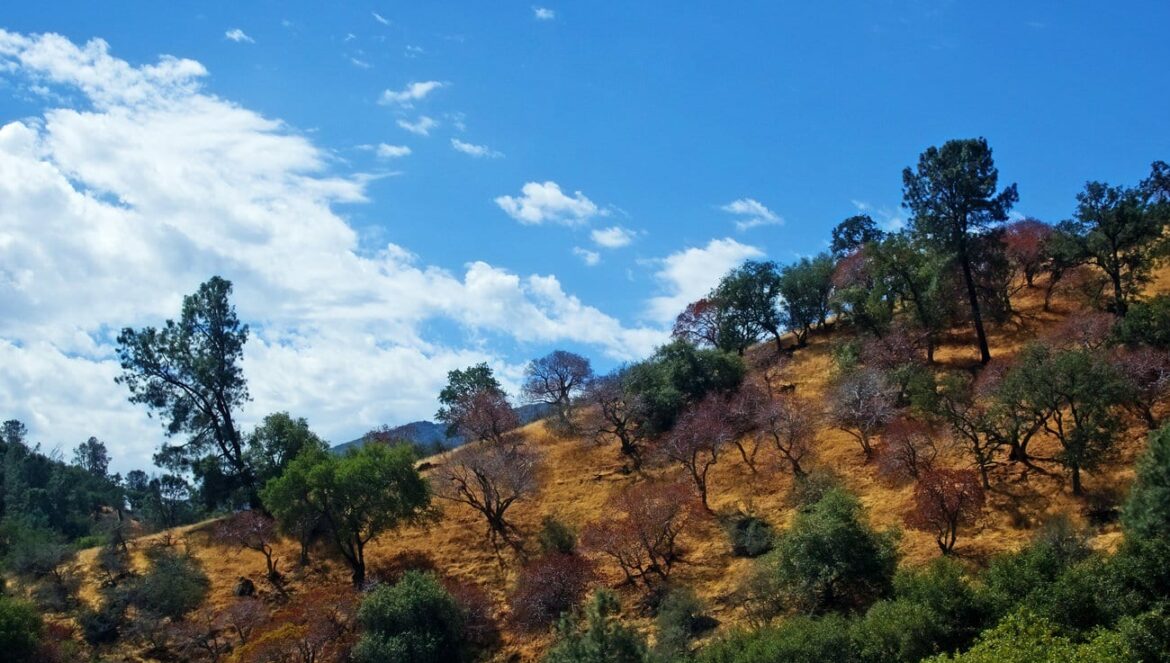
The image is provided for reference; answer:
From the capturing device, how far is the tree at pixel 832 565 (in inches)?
1192

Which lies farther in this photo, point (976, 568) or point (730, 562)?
point (730, 562)

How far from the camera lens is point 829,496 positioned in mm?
32031

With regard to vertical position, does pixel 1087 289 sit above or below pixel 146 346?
below

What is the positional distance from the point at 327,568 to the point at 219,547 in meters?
7.48

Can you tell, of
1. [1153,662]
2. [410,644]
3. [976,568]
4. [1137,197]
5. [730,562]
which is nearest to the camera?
[1153,662]

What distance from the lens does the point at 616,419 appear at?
167 feet

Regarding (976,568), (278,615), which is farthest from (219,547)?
(976,568)

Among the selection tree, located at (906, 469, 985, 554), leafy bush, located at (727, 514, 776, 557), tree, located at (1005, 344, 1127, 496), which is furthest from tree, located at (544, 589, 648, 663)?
tree, located at (1005, 344, 1127, 496)

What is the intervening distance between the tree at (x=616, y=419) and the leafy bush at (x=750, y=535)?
1225cm

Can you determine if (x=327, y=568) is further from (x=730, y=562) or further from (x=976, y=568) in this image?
(x=976, y=568)

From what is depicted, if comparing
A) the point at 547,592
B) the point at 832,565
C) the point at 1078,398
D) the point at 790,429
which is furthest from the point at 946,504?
the point at 547,592

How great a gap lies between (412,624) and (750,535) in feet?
45.8

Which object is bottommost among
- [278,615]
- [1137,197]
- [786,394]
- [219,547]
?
[278,615]

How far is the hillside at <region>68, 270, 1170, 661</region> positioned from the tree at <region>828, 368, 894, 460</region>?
67 cm
